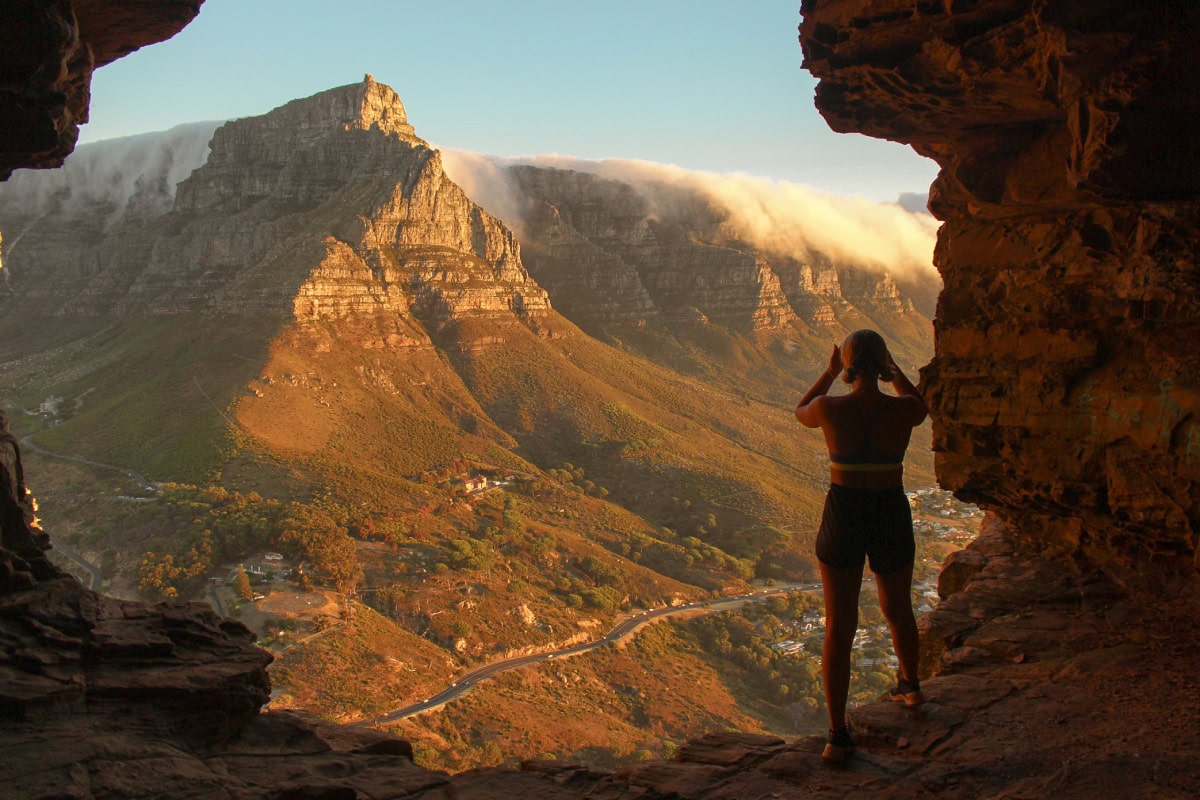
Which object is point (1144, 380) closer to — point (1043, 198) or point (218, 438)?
point (1043, 198)

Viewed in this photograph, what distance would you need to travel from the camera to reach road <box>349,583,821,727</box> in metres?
31.9

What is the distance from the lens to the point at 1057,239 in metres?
11.6

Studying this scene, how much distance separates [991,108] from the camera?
11.5 metres

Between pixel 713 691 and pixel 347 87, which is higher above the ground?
pixel 347 87

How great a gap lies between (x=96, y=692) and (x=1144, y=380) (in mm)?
11186

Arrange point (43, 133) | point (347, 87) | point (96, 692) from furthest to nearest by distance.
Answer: point (347, 87) → point (43, 133) → point (96, 692)

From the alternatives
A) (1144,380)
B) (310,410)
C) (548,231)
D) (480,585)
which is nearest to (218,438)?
(310,410)

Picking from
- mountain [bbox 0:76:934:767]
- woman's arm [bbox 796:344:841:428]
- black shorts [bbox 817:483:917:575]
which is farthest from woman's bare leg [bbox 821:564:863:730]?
mountain [bbox 0:76:934:767]

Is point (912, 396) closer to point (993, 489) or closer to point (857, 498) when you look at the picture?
point (857, 498)

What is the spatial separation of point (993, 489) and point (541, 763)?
765cm

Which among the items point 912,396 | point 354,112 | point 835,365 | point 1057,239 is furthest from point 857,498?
point 354,112

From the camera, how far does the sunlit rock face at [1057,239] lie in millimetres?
8445

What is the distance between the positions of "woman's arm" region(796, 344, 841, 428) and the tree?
3334cm

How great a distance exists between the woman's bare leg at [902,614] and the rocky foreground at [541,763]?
46cm
